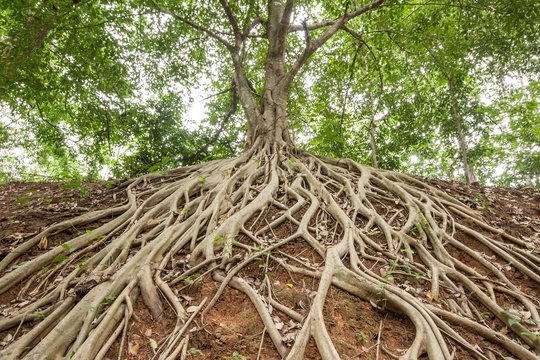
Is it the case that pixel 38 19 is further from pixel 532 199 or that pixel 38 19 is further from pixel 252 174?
pixel 532 199

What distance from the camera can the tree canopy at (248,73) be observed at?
4883mm

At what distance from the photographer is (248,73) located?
902 centimetres

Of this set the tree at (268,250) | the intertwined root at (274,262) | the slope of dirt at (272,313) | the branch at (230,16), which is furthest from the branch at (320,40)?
the slope of dirt at (272,313)

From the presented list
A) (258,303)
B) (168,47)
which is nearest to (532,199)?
(258,303)

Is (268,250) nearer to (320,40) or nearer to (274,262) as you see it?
(274,262)

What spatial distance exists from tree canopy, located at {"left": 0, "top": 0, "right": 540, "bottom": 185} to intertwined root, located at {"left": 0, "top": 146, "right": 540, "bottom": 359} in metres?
2.63

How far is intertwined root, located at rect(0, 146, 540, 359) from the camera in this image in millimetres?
1920

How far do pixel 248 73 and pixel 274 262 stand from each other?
7887 mm

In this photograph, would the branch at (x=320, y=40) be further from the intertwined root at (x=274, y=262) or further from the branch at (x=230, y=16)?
the intertwined root at (x=274, y=262)

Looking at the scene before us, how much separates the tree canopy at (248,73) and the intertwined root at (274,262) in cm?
263

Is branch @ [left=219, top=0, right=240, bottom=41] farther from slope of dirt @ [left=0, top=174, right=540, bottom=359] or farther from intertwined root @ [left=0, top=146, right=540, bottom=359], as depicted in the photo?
slope of dirt @ [left=0, top=174, right=540, bottom=359]

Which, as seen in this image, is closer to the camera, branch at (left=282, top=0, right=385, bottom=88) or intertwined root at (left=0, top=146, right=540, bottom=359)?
intertwined root at (left=0, top=146, right=540, bottom=359)

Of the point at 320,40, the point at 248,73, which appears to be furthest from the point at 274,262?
the point at 248,73

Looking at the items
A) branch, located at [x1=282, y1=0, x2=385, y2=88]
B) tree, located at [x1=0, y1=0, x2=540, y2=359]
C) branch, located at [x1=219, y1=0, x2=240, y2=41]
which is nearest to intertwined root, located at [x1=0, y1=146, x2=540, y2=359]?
tree, located at [x1=0, y1=0, x2=540, y2=359]
